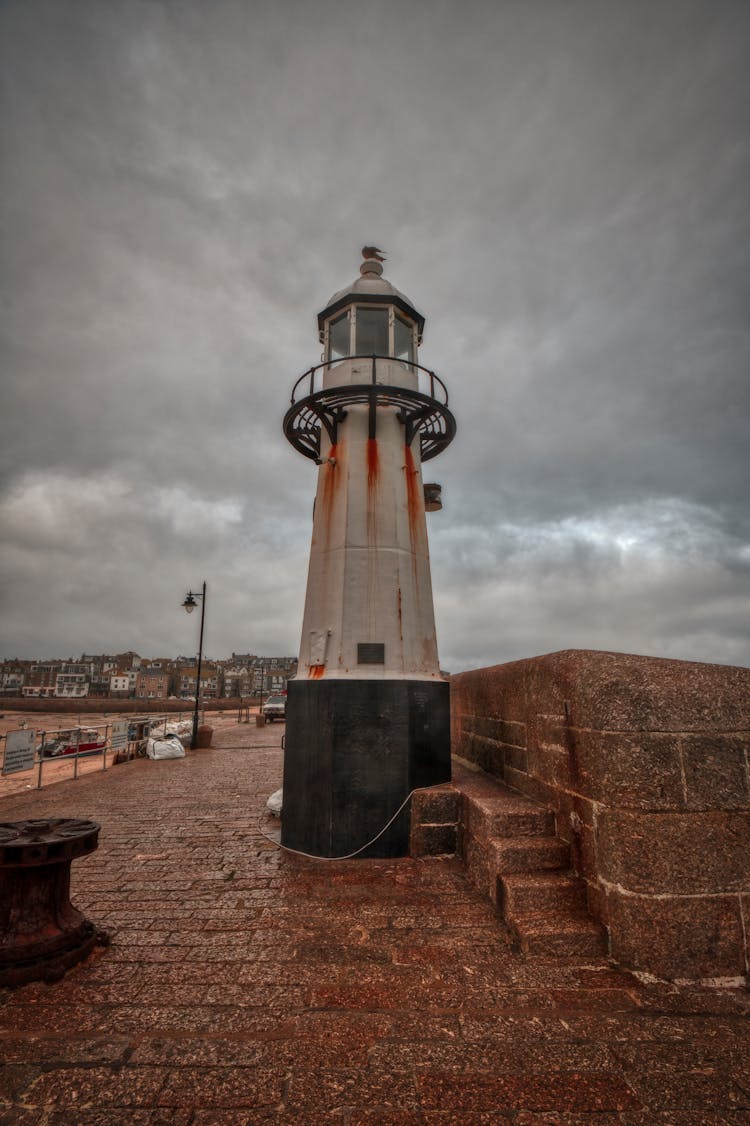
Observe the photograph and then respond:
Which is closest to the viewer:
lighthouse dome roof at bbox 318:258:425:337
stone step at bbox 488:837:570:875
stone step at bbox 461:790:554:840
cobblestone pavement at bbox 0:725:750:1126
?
cobblestone pavement at bbox 0:725:750:1126

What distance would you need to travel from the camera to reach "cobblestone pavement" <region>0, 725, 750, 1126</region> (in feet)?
7.80

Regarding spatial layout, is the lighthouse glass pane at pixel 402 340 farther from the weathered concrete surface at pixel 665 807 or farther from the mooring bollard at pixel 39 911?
the mooring bollard at pixel 39 911

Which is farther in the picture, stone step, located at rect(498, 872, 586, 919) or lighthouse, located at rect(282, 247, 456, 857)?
lighthouse, located at rect(282, 247, 456, 857)

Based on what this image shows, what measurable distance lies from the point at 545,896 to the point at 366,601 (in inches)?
152

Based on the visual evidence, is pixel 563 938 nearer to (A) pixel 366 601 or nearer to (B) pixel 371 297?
(A) pixel 366 601

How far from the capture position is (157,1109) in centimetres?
234

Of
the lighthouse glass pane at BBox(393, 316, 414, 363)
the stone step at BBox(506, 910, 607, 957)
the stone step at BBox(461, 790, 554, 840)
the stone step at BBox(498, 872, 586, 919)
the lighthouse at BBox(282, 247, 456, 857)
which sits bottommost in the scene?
the stone step at BBox(506, 910, 607, 957)

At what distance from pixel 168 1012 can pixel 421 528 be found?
232 inches

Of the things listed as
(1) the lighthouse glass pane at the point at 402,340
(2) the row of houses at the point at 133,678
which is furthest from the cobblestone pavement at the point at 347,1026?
(2) the row of houses at the point at 133,678

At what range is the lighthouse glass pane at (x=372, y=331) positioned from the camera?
8.43 meters

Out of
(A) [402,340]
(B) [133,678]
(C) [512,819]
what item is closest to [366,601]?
(C) [512,819]

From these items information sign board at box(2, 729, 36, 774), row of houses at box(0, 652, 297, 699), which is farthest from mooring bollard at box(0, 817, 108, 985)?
row of houses at box(0, 652, 297, 699)

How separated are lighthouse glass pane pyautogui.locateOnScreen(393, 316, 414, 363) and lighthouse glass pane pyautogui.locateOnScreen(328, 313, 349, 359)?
2.63 ft

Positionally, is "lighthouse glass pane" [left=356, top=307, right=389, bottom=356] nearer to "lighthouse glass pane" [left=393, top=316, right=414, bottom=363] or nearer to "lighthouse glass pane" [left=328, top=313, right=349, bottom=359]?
"lighthouse glass pane" [left=393, top=316, right=414, bottom=363]
